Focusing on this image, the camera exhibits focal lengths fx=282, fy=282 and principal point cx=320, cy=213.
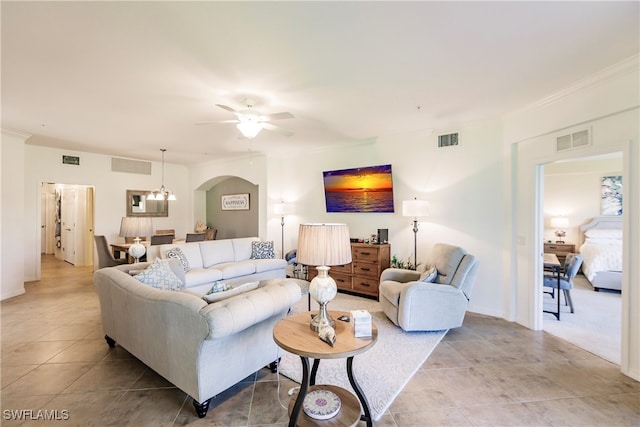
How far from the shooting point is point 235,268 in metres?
4.60

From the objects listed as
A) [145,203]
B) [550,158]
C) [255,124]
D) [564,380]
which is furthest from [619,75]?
[145,203]

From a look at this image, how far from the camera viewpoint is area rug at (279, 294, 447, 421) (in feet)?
Answer: 7.50

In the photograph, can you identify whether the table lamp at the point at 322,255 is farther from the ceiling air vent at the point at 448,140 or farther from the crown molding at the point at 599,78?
the ceiling air vent at the point at 448,140

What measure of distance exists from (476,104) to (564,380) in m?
2.95

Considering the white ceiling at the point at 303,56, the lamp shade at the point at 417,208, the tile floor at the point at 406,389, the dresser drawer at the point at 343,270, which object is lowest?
the tile floor at the point at 406,389

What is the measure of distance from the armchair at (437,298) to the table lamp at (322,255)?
165 cm

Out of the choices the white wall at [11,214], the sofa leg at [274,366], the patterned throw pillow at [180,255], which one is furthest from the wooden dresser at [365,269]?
the white wall at [11,214]

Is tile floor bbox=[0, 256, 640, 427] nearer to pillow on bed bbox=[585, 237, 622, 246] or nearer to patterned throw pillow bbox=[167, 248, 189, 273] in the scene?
patterned throw pillow bbox=[167, 248, 189, 273]

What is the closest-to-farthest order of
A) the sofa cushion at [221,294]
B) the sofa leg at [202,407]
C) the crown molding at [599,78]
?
the sofa leg at [202,407], the sofa cushion at [221,294], the crown molding at [599,78]

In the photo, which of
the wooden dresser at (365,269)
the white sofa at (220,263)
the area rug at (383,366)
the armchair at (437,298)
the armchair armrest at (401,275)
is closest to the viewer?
the area rug at (383,366)

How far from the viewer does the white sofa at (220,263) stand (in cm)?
422

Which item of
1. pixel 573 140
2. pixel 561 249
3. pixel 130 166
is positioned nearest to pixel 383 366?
pixel 573 140

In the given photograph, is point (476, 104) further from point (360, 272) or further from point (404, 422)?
point (404, 422)

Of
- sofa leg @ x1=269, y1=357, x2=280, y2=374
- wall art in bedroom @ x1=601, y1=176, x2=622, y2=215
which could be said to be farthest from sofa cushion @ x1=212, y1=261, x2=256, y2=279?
wall art in bedroom @ x1=601, y1=176, x2=622, y2=215
